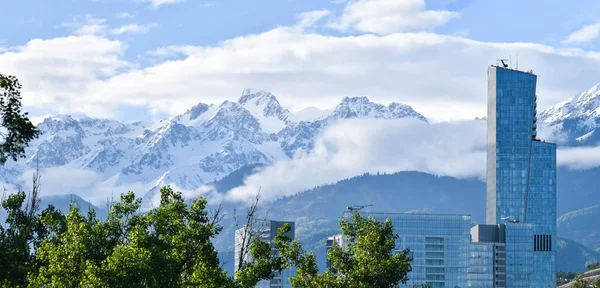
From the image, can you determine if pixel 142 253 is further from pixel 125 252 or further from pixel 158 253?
pixel 158 253

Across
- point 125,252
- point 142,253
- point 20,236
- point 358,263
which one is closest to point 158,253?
point 142,253

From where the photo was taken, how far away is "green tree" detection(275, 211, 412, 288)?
393 feet

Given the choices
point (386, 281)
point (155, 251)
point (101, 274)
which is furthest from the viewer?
point (386, 281)

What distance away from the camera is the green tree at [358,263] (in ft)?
393

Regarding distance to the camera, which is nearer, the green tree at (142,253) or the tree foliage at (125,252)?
the green tree at (142,253)

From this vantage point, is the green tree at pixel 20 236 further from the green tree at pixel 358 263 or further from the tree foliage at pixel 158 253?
the green tree at pixel 358 263

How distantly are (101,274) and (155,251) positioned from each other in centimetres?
823

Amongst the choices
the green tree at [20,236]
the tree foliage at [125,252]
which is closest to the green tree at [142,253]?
the tree foliage at [125,252]

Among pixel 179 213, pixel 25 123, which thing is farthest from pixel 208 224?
pixel 25 123

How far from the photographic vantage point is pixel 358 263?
124 m

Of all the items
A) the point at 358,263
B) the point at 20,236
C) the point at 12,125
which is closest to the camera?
the point at 12,125

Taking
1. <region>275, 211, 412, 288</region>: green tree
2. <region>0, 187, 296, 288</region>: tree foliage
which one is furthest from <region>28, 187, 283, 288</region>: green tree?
<region>275, 211, 412, 288</region>: green tree

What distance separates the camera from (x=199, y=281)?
349ft

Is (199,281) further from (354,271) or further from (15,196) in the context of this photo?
(15,196)
